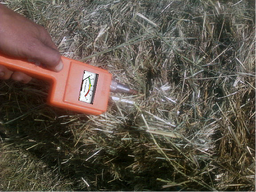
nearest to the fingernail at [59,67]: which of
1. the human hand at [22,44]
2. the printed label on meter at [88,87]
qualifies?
the human hand at [22,44]

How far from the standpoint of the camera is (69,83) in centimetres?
141

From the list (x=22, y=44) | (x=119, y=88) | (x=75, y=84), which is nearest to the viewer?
(x=22, y=44)

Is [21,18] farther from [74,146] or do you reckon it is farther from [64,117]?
[74,146]

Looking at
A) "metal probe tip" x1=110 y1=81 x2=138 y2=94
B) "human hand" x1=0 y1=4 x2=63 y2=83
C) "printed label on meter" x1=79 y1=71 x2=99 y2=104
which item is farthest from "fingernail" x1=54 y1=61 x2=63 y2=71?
"metal probe tip" x1=110 y1=81 x2=138 y2=94

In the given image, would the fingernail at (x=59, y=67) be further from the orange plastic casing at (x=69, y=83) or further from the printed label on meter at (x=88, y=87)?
the printed label on meter at (x=88, y=87)

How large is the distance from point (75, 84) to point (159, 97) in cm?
57

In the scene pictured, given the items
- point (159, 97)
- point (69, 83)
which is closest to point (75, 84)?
point (69, 83)

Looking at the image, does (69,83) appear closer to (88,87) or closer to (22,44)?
(88,87)

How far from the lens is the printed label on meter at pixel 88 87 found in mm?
1423

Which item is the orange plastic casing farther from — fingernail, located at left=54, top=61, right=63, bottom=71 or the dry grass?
the dry grass

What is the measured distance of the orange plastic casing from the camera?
53.6 inches

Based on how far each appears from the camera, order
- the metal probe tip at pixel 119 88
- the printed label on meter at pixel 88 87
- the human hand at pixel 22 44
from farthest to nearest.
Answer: the metal probe tip at pixel 119 88
the printed label on meter at pixel 88 87
the human hand at pixel 22 44

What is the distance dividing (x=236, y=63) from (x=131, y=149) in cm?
87

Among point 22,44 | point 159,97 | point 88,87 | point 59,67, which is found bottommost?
point 159,97
